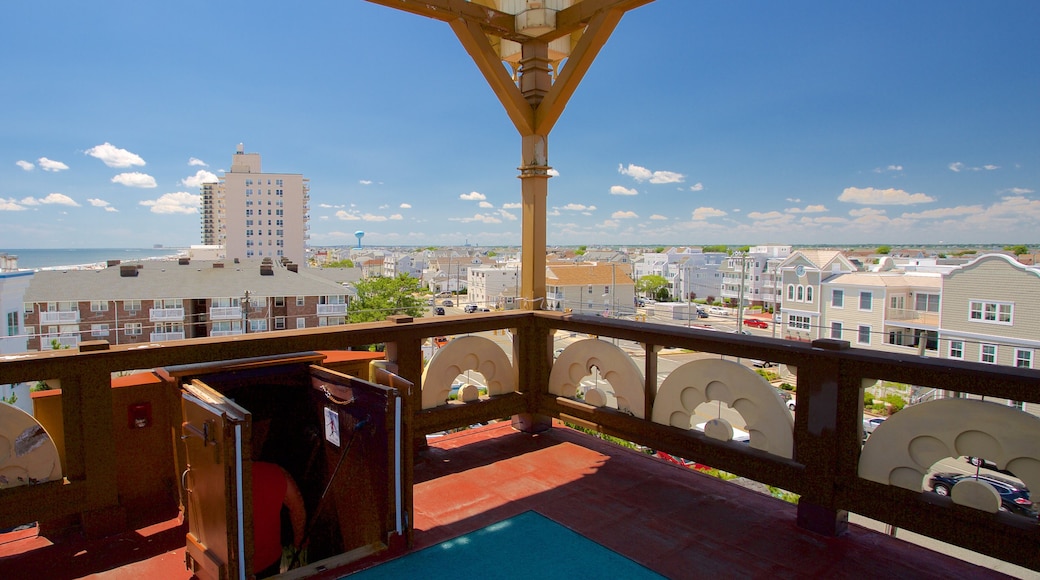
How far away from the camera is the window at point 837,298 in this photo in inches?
838

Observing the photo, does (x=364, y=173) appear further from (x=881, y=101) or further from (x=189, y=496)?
(x=189, y=496)

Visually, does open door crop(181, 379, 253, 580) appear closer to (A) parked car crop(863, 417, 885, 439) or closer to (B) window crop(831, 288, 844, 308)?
(A) parked car crop(863, 417, 885, 439)

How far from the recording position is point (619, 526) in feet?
8.91

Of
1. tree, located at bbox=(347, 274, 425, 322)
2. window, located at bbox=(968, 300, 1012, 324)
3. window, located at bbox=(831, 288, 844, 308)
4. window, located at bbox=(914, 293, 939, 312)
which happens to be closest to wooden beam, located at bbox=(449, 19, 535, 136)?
window, located at bbox=(968, 300, 1012, 324)

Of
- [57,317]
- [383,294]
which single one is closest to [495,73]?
[57,317]

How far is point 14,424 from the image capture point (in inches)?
87.4

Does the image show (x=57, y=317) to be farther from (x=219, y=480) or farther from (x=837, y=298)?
(x=837, y=298)

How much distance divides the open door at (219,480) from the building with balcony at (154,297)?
91.2ft

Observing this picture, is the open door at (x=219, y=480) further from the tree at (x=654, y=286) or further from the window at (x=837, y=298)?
the tree at (x=654, y=286)

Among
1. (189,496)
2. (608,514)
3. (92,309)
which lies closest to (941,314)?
(608,514)

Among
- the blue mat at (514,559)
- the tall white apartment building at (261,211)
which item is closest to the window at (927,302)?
the blue mat at (514,559)

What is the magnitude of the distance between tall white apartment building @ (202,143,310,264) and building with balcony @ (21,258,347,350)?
2501 inches

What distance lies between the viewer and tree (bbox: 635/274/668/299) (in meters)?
75.3

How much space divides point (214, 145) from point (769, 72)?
535 feet
